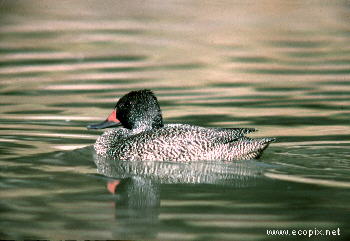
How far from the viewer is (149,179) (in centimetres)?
1041

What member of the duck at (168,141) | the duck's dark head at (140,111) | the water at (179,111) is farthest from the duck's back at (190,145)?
the duck's dark head at (140,111)

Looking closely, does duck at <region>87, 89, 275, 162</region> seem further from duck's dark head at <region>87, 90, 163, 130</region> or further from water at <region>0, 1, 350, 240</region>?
water at <region>0, 1, 350, 240</region>

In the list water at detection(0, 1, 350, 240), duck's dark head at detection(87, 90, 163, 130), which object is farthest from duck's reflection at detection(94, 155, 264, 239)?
duck's dark head at detection(87, 90, 163, 130)

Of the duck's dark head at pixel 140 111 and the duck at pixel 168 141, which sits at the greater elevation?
the duck's dark head at pixel 140 111

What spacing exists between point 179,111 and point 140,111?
2.54m

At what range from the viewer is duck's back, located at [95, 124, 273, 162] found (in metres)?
10.8

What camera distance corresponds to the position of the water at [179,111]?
28.8ft

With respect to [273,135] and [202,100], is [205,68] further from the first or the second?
[273,135]

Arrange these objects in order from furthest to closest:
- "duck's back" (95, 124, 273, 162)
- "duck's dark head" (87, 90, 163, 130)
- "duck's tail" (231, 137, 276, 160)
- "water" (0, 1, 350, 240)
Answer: "duck's dark head" (87, 90, 163, 130)
"duck's back" (95, 124, 273, 162)
"duck's tail" (231, 137, 276, 160)
"water" (0, 1, 350, 240)

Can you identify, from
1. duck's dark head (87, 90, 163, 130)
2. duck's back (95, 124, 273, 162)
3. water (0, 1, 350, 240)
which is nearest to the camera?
water (0, 1, 350, 240)

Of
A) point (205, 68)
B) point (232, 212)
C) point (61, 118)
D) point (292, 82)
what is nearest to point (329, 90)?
point (292, 82)

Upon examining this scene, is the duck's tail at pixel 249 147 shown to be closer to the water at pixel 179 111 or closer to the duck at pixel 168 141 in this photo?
the duck at pixel 168 141

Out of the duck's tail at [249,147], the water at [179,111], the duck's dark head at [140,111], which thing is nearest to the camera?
the water at [179,111]

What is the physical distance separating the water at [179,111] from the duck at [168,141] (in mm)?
148
